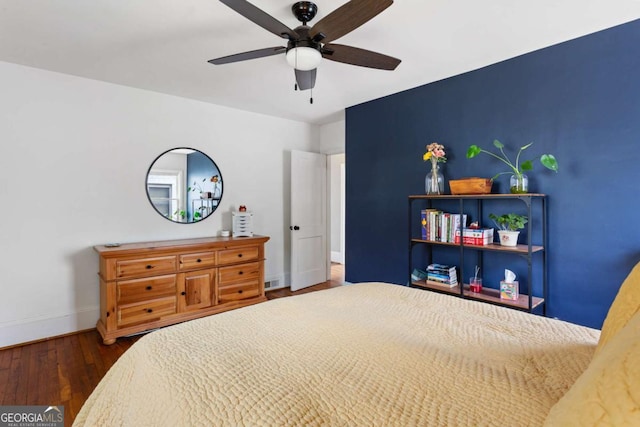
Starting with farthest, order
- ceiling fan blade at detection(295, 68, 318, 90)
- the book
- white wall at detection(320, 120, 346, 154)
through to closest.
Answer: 1. white wall at detection(320, 120, 346, 154)
2. the book
3. ceiling fan blade at detection(295, 68, 318, 90)

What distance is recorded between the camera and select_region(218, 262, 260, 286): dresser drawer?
11.3ft

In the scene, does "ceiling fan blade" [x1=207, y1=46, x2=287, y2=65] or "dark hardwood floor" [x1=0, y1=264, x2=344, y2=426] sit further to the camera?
"dark hardwood floor" [x1=0, y1=264, x2=344, y2=426]

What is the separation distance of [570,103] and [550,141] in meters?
0.30

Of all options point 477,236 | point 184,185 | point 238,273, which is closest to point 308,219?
point 238,273

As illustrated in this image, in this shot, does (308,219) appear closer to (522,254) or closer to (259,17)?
(522,254)

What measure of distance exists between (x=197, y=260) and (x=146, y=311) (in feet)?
2.12

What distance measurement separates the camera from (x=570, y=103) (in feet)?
7.98

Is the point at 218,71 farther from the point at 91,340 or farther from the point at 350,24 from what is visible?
the point at 91,340

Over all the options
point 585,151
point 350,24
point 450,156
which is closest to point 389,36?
point 350,24

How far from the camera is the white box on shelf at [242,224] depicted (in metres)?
3.93

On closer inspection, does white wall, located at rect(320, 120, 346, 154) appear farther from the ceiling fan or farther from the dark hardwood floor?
the dark hardwood floor

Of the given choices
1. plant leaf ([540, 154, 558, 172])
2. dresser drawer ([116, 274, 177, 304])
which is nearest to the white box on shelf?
dresser drawer ([116, 274, 177, 304])

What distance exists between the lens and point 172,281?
310 centimetres

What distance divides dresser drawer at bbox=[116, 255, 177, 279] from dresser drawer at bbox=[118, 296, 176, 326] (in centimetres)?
28
